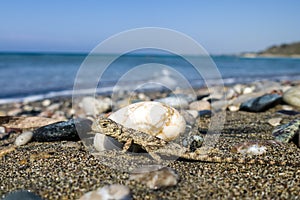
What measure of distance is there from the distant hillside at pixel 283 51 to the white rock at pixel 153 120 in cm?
9861

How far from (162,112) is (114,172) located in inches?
35.7

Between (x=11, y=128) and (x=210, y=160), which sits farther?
(x=11, y=128)

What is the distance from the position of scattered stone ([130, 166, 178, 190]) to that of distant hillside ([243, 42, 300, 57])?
99522mm

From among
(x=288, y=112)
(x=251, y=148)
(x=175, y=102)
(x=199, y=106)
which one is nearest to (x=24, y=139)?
(x=251, y=148)

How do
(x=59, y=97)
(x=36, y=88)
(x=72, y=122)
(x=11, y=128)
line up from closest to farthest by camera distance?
(x=72, y=122)
(x=11, y=128)
(x=59, y=97)
(x=36, y=88)

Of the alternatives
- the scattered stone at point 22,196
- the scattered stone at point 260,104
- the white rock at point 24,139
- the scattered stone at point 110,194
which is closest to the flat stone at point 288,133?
the scattered stone at point 260,104

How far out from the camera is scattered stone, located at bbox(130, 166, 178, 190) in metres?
2.12

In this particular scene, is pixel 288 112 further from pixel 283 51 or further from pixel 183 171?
pixel 283 51

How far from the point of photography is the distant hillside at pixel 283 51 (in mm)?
93250

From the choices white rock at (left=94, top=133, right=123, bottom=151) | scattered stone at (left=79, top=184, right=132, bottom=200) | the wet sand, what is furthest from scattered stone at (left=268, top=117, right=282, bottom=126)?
scattered stone at (left=79, top=184, right=132, bottom=200)

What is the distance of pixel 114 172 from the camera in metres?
2.45

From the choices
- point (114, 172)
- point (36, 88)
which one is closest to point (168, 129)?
point (114, 172)

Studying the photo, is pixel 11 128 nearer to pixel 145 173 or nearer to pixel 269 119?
pixel 145 173

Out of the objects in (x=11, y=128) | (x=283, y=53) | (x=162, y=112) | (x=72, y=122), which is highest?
(x=162, y=112)
